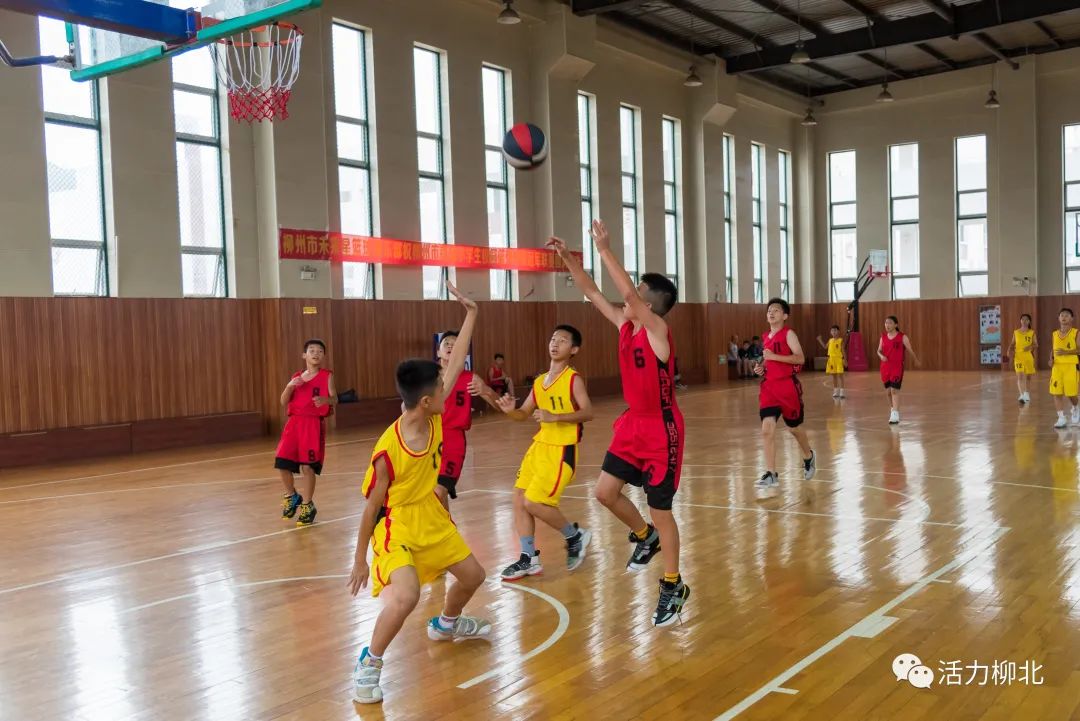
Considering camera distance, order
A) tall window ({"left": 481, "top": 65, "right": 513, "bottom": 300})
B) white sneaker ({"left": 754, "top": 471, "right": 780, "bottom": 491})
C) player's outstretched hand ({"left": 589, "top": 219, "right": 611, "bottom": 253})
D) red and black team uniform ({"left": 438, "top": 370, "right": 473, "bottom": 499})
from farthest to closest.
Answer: tall window ({"left": 481, "top": 65, "right": 513, "bottom": 300}) < white sneaker ({"left": 754, "top": 471, "right": 780, "bottom": 491}) < red and black team uniform ({"left": 438, "top": 370, "right": 473, "bottom": 499}) < player's outstretched hand ({"left": 589, "top": 219, "right": 611, "bottom": 253})

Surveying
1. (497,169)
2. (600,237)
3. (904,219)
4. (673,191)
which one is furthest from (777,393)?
(904,219)

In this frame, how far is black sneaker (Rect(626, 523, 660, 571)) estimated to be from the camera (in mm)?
5465

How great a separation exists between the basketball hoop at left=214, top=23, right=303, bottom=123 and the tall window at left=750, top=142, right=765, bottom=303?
57.9 ft

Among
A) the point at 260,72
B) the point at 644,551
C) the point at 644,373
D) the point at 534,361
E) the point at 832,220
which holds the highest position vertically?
the point at 260,72

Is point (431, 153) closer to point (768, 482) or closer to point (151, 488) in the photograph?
point (151, 488)

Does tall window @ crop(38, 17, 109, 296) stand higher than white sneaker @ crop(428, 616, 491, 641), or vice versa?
tall window @ crop(38, 17, 109, 296)

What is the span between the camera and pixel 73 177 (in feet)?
43.5

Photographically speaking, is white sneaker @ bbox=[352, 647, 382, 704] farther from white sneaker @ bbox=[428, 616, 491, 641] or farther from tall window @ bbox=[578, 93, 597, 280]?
tall window @ bbox=[578, 93, 597, 280]

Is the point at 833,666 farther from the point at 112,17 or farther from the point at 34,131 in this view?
the point at 34,131

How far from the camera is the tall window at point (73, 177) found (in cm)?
1296

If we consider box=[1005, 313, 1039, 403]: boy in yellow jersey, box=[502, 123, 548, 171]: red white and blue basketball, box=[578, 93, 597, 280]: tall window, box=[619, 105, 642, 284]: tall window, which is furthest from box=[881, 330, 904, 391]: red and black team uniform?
box=[619, 105, 642, 284]: tall window

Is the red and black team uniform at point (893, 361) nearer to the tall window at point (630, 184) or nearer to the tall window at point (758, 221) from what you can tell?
the tall window at point (630, 184)

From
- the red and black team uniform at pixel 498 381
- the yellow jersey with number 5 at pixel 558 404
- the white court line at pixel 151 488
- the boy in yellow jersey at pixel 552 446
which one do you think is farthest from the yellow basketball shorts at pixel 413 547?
the red and black team uniform at pixel 498 381

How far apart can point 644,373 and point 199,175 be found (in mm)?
11921
